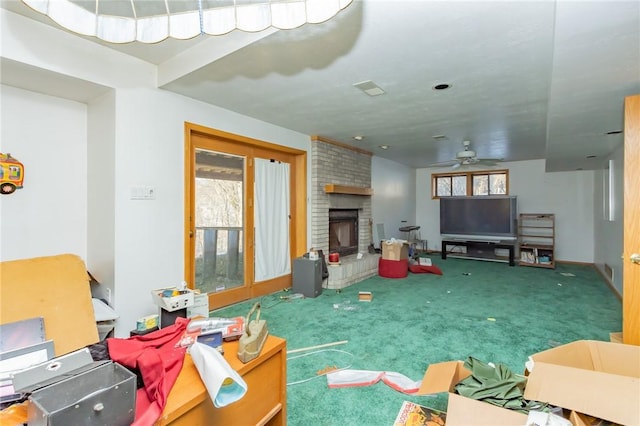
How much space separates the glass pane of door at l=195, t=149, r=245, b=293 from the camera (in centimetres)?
342

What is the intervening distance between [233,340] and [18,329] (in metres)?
1.37

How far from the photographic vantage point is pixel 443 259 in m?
7.08

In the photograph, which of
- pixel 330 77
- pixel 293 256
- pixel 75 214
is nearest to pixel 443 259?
pixel 293 256

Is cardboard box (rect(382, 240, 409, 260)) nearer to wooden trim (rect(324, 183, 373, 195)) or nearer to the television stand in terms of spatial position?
wooden trim (rect(324, 183, 373, 195))

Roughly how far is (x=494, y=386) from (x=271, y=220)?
321 cm

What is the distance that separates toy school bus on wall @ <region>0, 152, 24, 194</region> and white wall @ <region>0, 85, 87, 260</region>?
0.06 metres

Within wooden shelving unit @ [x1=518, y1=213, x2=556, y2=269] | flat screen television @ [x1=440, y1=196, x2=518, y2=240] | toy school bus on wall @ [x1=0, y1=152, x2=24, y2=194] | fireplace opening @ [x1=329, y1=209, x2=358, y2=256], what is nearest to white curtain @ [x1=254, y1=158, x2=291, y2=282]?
fireplace opening @ [x1=329, y1=209, x2=358, y2=256]

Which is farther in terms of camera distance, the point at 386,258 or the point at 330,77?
the point at 386,258

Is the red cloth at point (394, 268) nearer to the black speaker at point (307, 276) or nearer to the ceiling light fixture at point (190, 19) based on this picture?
the black speaker at point (307, 276)

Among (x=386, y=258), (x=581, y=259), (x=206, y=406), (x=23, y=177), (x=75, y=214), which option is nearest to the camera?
(x=206, y=406)

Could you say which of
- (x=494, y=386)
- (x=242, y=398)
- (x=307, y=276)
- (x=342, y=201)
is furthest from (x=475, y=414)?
(x=342, y=201)

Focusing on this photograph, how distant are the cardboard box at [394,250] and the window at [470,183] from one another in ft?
11.0

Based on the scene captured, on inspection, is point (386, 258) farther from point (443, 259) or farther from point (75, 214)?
point (75, 214)

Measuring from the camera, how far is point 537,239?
22.1 feet
